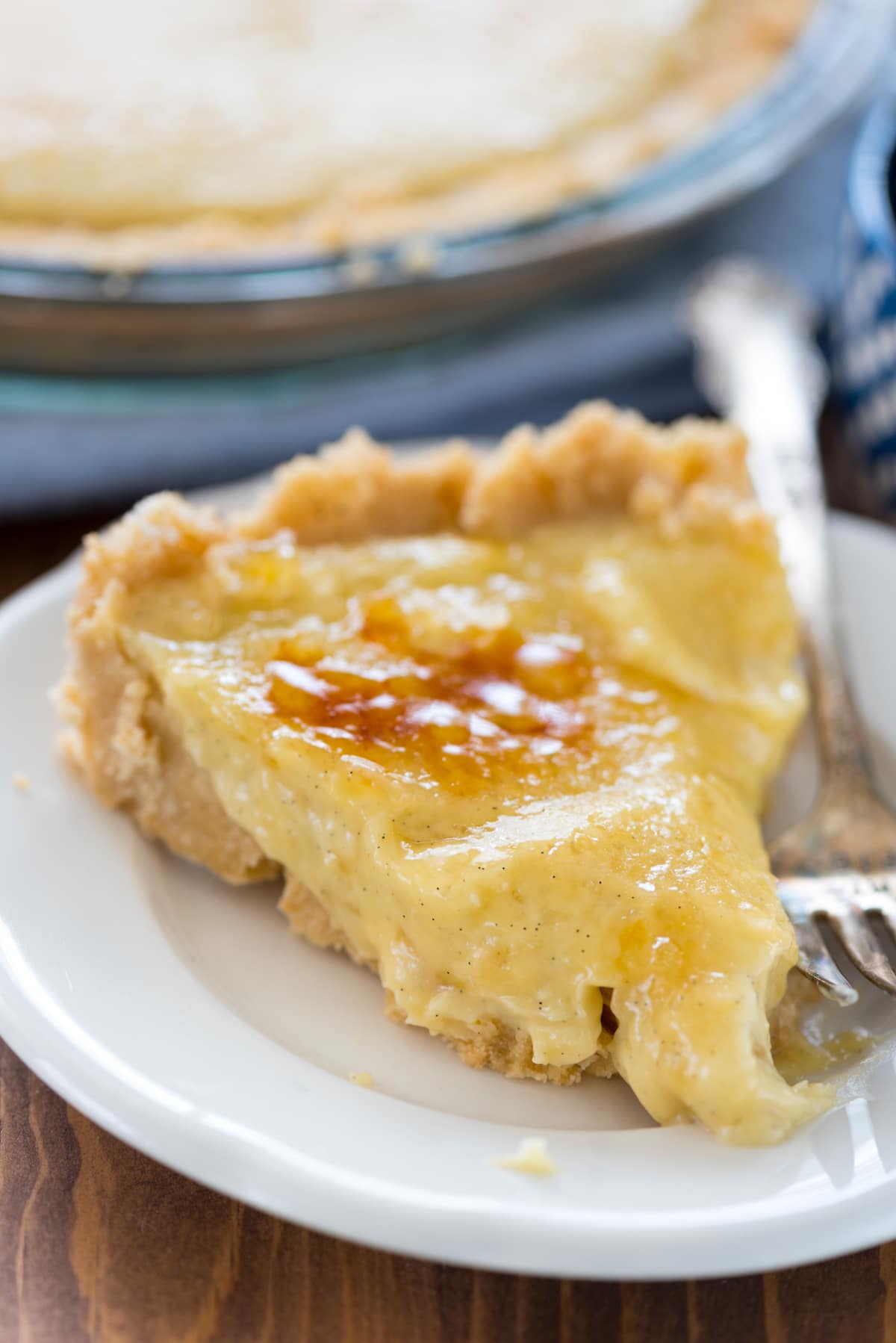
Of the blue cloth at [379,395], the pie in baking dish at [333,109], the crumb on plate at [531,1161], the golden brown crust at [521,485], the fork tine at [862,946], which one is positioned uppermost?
the pie in baking dish at [333,109]

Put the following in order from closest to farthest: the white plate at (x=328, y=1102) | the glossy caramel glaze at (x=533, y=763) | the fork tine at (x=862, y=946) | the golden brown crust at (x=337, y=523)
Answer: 1. the white plate at (x=328, y=1102)
2. the glossy caramel glaze at (x=533, y=763)
3. the fork tine at (x=862, y=946)
4. the golden brown crust at (x=337, y=523)

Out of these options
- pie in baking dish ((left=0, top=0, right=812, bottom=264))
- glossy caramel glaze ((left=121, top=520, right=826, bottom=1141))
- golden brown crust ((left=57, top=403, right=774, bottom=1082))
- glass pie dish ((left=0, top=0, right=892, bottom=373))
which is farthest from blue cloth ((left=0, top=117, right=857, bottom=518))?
glossy caramel glaze ((left=121, top=520, right=826, bottom=1141))

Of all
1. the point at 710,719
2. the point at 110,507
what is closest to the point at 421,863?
the point at 710,719

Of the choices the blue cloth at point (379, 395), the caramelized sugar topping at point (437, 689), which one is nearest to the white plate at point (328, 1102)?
the caramelized sugar topping at point (437, 689)

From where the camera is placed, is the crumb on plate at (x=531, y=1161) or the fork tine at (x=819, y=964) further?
the fork tine at (x=819, y=964)

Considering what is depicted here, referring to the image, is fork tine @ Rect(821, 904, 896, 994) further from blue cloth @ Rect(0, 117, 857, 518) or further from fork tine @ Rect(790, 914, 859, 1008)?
blue cloth @ Rect(0, 117, 857, 518)

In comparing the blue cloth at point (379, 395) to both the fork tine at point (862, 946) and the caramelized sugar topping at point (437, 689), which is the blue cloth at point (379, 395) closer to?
the caramelized sugar topping at point (437, 689)

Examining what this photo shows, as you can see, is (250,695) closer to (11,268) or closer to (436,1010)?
(436,1010)
